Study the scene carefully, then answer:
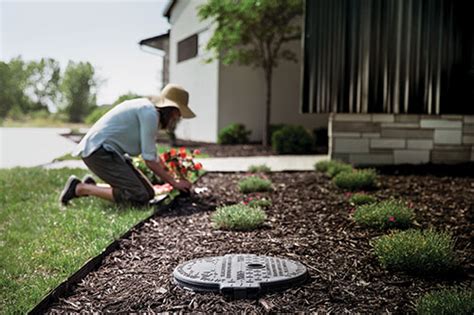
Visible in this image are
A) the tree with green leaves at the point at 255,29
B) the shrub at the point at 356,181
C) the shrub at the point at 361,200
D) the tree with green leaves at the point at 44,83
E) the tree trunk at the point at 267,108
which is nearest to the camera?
the shrub at the point at 361,200

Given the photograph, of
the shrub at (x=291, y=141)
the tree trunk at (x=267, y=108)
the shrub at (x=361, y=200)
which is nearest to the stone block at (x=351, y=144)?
the shrub at (x=291, y=141)

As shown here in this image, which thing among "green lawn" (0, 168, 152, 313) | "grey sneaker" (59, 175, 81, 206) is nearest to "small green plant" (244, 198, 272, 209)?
"green lawn" (0, 168, 152, 313)

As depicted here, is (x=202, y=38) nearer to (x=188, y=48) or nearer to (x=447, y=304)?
(x=188, y=48)

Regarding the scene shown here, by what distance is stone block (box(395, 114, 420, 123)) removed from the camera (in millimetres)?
9078

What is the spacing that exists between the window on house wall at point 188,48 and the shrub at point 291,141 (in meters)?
5.85

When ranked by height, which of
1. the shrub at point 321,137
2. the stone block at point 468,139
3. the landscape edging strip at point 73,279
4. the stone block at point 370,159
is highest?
the stone block at point 468,139

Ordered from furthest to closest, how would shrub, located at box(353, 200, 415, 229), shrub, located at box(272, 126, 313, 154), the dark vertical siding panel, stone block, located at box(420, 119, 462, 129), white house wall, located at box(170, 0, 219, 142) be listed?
white house wall, located at box(170, 0, 219, 142) → shrub, located at box(272, 126, 313, 154) → stone block, located at box(420, 119, 462, 129) → the dark vertical siding panel → shrub, located at box(353, 200, 415, 229)

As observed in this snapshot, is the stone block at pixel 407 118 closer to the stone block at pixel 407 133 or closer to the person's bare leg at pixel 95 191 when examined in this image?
the stone block at pixel 407 133

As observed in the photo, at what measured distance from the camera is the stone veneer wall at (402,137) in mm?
9086

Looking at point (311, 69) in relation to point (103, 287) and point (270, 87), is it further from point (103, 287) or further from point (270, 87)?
point (103, 287)

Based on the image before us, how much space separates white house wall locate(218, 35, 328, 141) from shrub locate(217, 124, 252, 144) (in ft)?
2.04

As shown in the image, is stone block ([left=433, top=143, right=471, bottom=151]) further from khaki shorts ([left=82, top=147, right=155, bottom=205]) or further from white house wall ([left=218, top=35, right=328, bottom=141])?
white house wall ([left=218, top=35, right=328, bottom=141])

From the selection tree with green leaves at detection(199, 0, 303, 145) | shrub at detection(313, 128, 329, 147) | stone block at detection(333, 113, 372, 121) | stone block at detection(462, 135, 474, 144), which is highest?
tree with green leaves at detection(199, 0, 303, 145)

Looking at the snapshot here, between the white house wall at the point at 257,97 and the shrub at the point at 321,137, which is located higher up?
the white house wall at the point at 257,97
